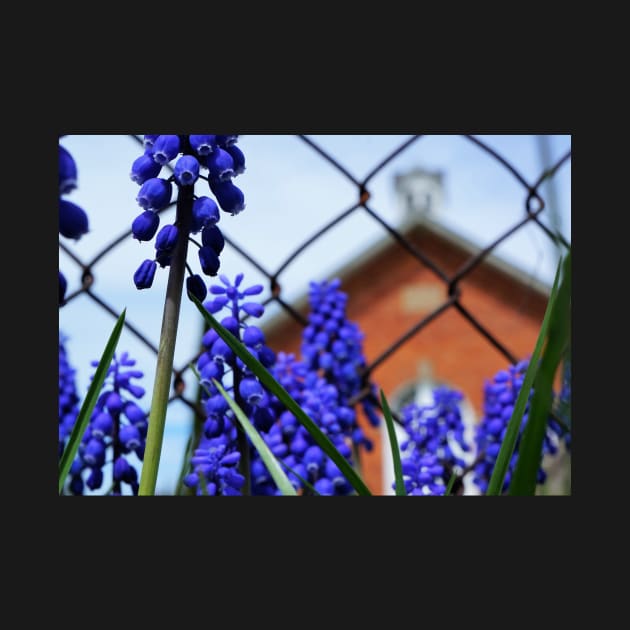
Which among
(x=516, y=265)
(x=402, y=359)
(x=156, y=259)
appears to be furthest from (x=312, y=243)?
(x=402, y=359)

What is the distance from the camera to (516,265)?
6.38 ft

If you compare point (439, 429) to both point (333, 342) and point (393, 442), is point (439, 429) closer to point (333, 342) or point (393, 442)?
point (333, 342)

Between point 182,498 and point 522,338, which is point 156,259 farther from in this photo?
point 522,338

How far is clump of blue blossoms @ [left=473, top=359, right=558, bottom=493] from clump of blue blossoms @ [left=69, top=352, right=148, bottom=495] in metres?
0.64

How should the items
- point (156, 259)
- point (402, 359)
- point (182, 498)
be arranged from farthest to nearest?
point (402, 359) → point (182, 498) → point (156, 259)

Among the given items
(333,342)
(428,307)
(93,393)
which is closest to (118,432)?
(93,393)

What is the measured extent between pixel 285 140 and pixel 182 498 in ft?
2.40

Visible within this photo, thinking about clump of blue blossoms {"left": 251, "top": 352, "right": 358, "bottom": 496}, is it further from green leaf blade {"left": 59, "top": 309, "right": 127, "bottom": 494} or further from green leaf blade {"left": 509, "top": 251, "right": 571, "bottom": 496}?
green leaf blade {"left": 509, "top": 251, "right": 571, "bottom": 496}

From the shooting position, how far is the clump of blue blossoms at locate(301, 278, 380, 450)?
71.1 inches

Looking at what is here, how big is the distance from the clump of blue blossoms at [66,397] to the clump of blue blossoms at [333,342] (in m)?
0.43

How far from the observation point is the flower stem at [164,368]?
1.04m

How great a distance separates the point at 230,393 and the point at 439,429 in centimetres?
57

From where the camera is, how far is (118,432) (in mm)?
1480

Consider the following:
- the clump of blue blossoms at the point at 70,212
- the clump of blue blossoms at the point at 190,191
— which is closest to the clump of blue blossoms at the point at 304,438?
the clump of blue blossoms at the point at 190,191
